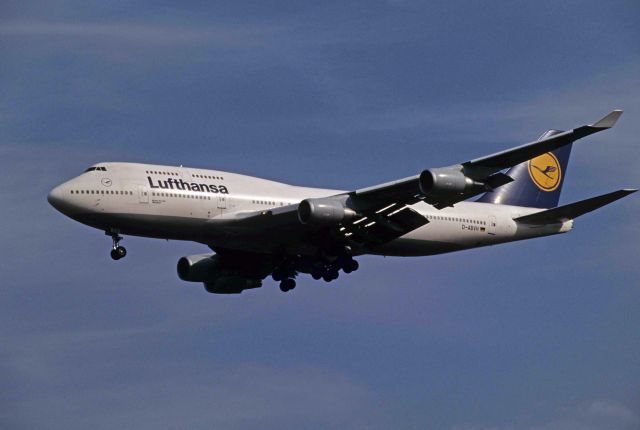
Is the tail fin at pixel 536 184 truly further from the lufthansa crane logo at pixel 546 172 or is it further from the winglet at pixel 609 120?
the winglet at pixel 609 120

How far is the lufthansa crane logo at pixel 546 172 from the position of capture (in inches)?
2645

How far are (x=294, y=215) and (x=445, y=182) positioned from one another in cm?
720

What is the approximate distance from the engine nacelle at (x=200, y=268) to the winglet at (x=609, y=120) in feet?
74.6

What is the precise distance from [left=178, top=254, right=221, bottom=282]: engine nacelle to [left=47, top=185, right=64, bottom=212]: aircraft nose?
1020 cm

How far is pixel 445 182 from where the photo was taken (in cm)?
5122

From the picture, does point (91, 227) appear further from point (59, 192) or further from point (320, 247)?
point (320, 247)

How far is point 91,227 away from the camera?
54.4 meters

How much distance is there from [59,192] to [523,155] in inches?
805

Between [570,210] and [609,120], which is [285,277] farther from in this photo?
[609,120]

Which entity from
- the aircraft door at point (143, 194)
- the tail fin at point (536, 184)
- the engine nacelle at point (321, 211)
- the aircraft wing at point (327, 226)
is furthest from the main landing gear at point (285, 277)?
the tail fin at point (536, 184)

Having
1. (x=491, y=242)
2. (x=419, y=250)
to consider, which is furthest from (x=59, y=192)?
(x=491, y=242)

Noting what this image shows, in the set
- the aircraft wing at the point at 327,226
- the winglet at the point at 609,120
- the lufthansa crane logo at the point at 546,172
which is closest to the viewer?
the winglet at the point at 609,120

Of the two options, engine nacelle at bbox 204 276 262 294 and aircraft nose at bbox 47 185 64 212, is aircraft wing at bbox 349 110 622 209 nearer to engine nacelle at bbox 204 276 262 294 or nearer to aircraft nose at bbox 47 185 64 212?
engine nacelle at bbox 204 276 262 294

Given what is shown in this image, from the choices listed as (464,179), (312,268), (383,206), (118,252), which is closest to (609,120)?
(464,179)
